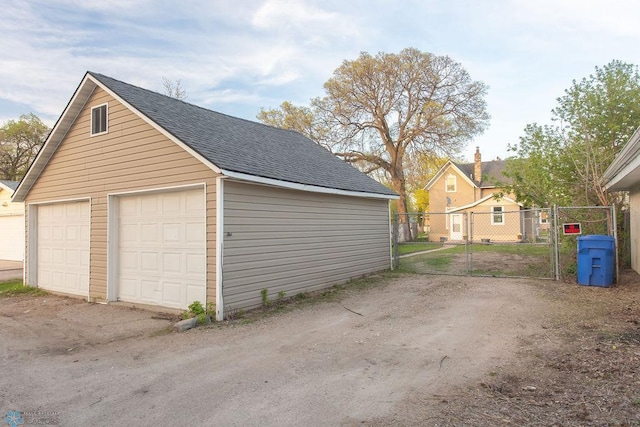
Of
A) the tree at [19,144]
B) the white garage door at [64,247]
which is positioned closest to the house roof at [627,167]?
the white garage door at [64,247]

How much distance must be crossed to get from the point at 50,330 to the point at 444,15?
12.8 m

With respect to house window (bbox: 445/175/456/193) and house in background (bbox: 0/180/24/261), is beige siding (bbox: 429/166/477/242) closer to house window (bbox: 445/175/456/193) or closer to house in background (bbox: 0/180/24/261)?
house window (bbox: 445/175/456/193)

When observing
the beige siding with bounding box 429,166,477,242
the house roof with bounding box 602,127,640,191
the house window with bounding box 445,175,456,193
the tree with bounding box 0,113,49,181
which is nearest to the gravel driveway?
the house roof with bounding box 602,127,640,191

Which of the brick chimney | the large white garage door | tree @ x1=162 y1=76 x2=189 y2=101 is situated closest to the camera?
the large white garage door

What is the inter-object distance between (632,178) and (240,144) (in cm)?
915

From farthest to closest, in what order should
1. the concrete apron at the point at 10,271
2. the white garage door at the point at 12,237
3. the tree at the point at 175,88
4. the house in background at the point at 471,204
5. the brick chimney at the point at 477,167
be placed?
1. the brick chimney at the point at 477,167
2. the tree at the point at 175,88
3. the house in background at the point at 471,204
4. the white garage door at the point at 12,237
5. the concrete apron at the point at 10,271

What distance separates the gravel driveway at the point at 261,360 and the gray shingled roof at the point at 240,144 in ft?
10.1

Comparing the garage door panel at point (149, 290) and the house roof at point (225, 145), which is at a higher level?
the house roof at point (225, 145)

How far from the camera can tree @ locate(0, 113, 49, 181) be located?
34156 mm

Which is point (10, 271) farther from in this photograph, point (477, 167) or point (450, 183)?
point (477, 167)

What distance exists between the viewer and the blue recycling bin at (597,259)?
9.23m

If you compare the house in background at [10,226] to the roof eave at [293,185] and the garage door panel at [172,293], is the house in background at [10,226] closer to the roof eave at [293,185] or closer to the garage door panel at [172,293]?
the garage door panel at [172,293]

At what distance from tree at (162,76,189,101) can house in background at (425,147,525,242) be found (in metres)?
19.9

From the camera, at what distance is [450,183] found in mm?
30719
